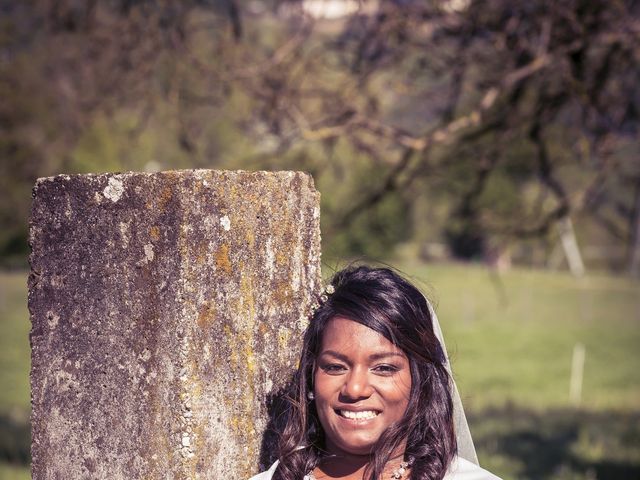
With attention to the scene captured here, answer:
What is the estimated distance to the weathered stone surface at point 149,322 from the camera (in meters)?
2.13

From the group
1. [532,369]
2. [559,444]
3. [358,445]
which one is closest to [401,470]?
[358,445]

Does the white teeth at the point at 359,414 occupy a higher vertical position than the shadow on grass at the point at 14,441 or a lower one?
higher

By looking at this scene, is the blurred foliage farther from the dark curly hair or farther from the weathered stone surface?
the weathered stone surface

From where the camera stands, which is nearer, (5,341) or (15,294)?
(5,341)

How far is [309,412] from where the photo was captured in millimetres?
2430

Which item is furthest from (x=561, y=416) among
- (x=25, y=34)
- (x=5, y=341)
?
(x=5, y=341)

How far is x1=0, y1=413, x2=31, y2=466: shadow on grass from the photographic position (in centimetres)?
873

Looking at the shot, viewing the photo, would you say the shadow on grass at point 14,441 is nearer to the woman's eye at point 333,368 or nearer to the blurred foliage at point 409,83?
the blurred foliage at point 409,83

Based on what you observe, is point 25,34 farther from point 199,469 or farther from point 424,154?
point 199,469

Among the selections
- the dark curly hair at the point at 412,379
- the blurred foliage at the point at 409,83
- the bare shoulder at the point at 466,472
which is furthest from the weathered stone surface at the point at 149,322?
the blurred foliage at the point at 409,83

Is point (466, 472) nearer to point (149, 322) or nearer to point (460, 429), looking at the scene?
point (460, 429)

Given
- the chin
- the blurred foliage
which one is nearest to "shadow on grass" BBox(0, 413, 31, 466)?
the blurred foliage

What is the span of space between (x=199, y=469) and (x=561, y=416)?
10180 mm

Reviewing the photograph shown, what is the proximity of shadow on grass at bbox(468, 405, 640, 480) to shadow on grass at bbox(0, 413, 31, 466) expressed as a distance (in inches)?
183
